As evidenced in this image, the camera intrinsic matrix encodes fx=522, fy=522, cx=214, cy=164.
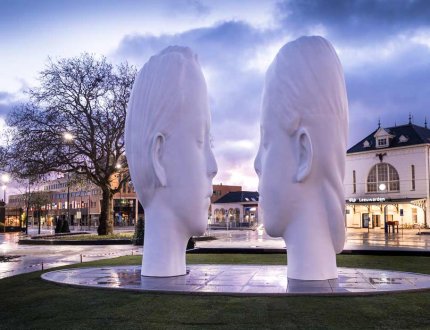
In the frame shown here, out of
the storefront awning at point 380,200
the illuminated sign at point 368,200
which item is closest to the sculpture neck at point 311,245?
the storefront awning at point 380,200

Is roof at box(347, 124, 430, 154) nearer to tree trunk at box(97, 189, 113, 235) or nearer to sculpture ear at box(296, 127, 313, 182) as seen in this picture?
tree trunk at box(97, 189, 113, 235)

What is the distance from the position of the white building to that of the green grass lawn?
178 feet

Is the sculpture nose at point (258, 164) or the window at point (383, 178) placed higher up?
the window at point (383, 178)

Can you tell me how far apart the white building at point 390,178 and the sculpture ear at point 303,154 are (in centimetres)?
5171

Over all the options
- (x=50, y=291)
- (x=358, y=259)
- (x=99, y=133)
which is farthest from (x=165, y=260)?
(x=99, y=133)

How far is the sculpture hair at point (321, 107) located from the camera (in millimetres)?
11219

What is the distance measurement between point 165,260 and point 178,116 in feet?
11.0

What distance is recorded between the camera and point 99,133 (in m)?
35.7

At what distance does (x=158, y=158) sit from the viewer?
39.9 feet

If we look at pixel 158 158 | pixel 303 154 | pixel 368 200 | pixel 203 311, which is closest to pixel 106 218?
pixel 158 158

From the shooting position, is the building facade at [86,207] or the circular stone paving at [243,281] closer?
the circular stone paving at [243,281]

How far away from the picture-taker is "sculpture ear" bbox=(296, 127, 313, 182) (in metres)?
11.2

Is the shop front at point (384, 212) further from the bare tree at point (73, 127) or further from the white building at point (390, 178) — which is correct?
the bare tree at point (73, 127)

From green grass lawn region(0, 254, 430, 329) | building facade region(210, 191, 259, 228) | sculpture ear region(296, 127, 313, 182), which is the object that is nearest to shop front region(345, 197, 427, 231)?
building facade region(210, 191, 259, 228)
